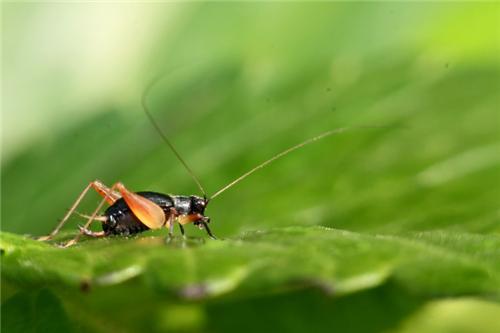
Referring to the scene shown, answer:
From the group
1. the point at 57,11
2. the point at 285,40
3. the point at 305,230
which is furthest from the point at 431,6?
the point at 305,230

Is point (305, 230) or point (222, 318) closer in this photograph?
point (305, 230)

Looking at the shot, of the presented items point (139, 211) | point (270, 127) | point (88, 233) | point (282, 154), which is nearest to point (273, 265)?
point (88, 233)

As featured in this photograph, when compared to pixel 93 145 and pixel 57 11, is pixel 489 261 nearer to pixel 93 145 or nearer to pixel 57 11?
pixel 93 145

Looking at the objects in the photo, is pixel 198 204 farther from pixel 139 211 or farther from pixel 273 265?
pixel 273 265

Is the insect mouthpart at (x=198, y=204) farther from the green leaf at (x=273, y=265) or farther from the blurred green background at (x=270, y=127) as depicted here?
the green leaf at (x=273, y=265)

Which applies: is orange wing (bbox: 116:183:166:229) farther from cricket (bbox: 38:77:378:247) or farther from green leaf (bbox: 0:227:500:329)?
green leaf (bbox: 0:227:500:329)

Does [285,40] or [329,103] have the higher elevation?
[285,40]

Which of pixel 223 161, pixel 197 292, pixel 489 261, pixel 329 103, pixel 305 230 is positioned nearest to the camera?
pixel 197 292
